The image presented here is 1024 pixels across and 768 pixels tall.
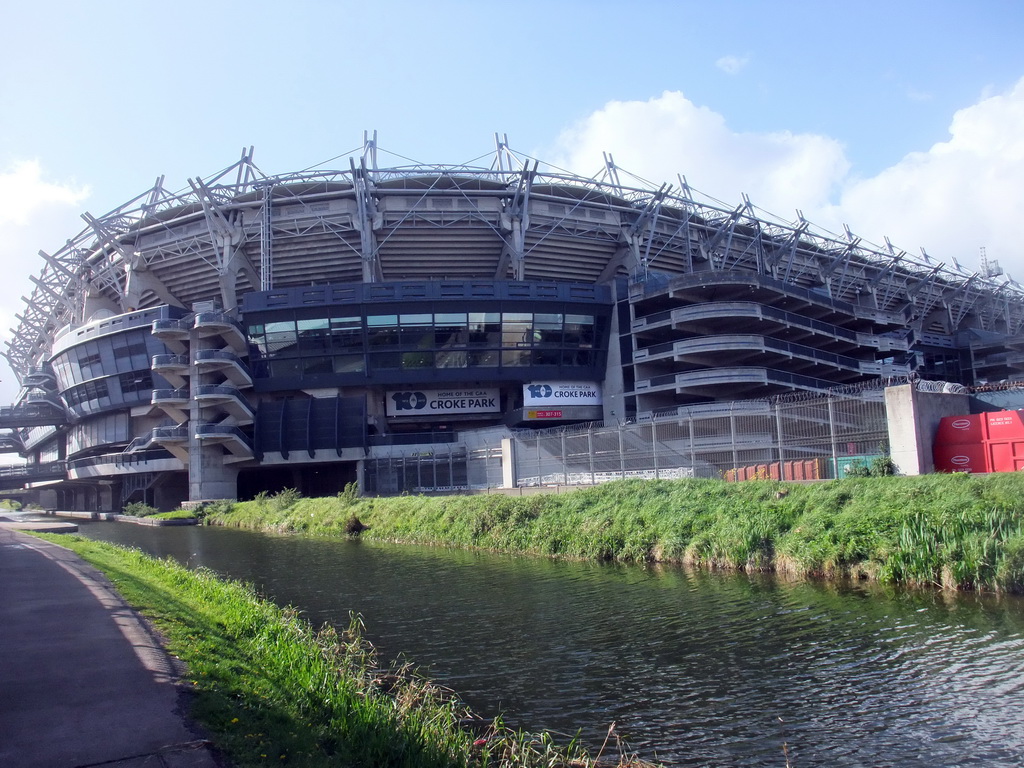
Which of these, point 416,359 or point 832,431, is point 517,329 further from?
point 832,431

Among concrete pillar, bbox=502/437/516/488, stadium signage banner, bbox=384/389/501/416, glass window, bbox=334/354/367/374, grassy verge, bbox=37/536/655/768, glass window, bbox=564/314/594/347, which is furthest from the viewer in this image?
stadium signage banner, bbox=384/389/501/416

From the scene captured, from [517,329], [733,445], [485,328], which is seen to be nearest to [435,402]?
[485,328]

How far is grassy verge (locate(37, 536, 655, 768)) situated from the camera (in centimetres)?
727

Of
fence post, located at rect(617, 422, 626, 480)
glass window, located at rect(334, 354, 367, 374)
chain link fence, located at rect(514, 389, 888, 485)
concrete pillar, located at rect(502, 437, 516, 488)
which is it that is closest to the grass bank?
chain link fence, located at rect(514, 389, 888, 485)

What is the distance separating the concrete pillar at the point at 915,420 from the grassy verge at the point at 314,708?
18.1 m

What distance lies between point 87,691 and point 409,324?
5599 cm

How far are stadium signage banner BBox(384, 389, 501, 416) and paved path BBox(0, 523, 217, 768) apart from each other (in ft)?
177

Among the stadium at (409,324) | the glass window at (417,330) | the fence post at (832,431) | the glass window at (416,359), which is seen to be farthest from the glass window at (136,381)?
the fence post at (832,431)

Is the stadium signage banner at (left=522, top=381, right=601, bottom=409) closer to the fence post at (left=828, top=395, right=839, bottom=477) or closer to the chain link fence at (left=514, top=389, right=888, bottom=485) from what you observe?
the chain link fence at (left=514, top=389, right=888, bottom=485)

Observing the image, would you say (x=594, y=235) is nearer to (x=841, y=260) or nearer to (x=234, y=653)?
(x=841, y=260)

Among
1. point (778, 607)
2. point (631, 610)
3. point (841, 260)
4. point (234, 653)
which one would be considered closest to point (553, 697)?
point (234, 653)

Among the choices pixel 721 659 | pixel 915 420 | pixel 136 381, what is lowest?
pixel 721 659

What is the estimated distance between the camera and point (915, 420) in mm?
23391

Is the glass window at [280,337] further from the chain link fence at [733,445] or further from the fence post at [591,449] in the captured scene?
the fence post at [591,449]
